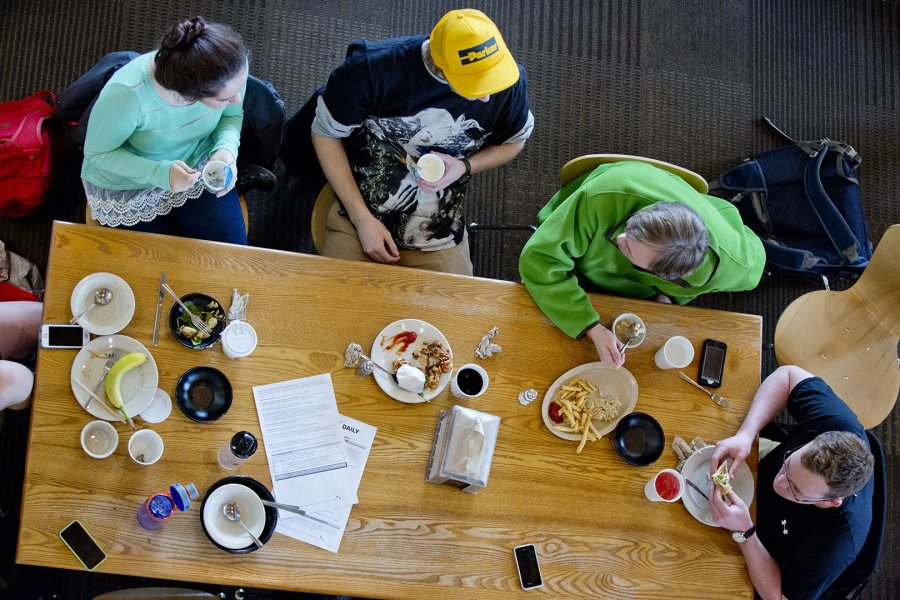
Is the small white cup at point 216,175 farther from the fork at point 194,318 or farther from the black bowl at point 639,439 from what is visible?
the black bowl at point 639,439

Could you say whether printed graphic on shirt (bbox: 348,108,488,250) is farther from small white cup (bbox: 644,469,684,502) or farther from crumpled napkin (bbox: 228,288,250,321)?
small white cup (bbox: 644,469,684,502)

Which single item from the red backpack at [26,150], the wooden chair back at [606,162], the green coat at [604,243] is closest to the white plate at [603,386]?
the green coat at [604,243]

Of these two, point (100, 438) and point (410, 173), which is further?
point (410, 173)

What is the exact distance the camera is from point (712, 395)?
1951 millimetres

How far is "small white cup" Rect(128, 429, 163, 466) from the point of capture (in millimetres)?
1643

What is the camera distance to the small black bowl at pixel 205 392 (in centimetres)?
168

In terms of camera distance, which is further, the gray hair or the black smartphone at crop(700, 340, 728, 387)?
the black smartphone at crop(700, 340, 728, 387)

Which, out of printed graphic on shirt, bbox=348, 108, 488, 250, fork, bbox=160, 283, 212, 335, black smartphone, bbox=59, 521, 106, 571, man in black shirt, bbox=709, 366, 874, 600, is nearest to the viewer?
black smartphone, bbox=59, 521, 106, 571

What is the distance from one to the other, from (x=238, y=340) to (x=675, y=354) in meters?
1.20

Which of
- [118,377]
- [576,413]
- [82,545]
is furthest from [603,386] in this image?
[82,545]

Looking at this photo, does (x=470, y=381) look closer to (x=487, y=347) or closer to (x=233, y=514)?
(x=487, y=347)

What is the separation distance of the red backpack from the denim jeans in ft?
1.90

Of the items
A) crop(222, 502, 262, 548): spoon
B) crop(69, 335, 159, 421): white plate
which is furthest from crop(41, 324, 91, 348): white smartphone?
crop(222, 502, 262, 548): spoon

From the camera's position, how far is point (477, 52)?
66.7 inches
